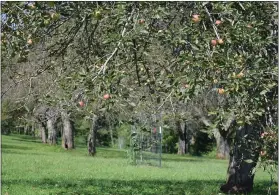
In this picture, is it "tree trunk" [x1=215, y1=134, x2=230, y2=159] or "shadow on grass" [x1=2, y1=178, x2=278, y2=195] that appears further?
"tree trunk" [x1=215, y1=134, x2=230, y2=159]

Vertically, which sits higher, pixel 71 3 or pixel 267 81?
pixel 71 3

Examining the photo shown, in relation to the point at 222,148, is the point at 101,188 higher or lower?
lower

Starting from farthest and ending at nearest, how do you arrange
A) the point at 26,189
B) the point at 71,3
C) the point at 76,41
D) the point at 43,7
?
the point at 26,189 → the point at 76,41 → the point at 71,3 → the point at 43,7

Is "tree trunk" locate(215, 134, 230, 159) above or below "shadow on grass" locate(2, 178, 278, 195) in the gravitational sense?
above

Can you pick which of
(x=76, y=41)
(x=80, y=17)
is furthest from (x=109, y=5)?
(x=76, y=41)

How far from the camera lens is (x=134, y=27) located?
4219 mm

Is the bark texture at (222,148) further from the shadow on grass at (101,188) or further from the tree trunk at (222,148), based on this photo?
the shadow on grass at (101,188)

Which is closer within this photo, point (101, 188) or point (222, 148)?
point (101, 188)

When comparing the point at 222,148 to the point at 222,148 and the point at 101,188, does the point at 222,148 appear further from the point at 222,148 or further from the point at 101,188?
the point at 101,188

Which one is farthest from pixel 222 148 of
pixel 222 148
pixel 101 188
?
pixel 101 188

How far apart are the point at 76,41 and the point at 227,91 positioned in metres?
3.94

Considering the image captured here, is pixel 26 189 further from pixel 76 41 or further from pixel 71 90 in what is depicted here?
pixel 71 90

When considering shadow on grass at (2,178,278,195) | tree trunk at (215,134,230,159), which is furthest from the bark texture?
shadow on grass at (2,178,278,195)

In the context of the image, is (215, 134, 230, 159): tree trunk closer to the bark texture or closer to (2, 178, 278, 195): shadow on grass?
the bark texture
